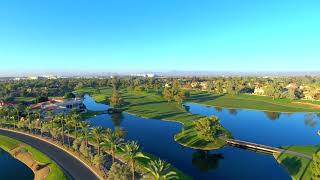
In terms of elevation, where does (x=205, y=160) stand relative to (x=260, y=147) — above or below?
below

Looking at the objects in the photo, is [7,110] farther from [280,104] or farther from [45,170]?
[280,104]

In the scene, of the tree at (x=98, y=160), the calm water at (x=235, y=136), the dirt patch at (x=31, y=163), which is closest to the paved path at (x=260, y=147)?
the calm water at (x=235, y=136)

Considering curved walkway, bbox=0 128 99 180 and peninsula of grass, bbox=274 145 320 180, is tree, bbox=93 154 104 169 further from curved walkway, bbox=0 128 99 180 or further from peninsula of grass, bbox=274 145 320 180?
peninsula of grass, bbox=274 145 320 180

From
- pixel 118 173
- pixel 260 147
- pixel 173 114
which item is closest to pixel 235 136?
pixel 260 147

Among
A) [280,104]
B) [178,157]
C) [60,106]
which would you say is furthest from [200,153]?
[280,104]

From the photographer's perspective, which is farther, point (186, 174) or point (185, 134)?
point (185, 134)

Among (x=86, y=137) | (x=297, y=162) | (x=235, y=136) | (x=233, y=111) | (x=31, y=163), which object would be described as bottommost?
(x=233, y=111)

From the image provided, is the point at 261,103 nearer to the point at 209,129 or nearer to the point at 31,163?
the point at 209,129
